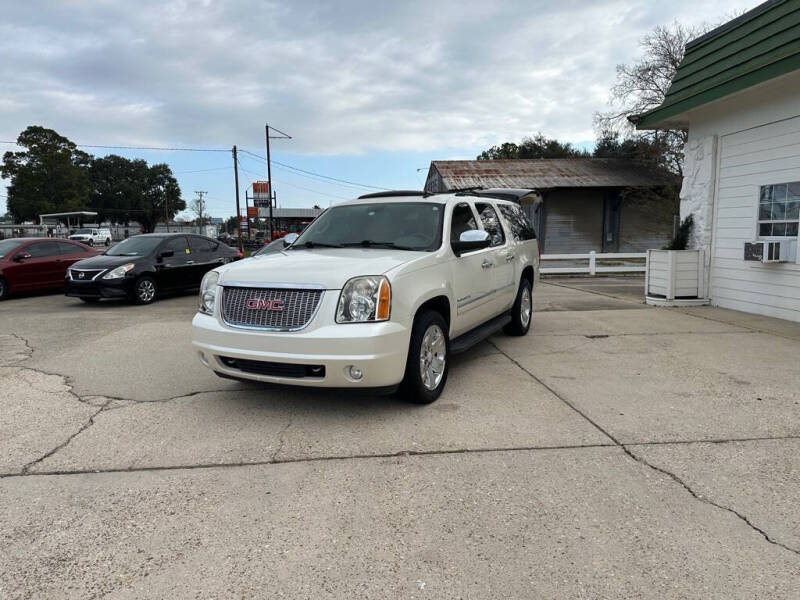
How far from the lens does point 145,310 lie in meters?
10.6

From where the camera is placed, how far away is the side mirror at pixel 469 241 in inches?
201

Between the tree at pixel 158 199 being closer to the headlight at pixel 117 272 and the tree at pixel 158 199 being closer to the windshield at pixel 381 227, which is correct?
the headlight at pixel 117 272

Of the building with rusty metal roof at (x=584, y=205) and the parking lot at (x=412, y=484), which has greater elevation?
the building with rusty metal roof at (x=584, y=205)

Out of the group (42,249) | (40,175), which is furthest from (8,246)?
(40,175)

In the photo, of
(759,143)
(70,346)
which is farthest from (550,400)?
(759,143)

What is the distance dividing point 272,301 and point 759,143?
8864 millimetres

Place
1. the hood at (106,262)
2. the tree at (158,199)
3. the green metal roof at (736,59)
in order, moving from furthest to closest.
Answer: the tree at (158,199)
the hood at (106,262)
the green metal roof at (736,59)

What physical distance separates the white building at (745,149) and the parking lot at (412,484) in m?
3.76

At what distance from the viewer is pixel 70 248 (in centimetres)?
1383

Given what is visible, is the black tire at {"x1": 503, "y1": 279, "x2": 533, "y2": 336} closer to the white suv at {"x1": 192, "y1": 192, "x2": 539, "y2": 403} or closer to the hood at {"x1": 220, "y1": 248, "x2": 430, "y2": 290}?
the white suv at {"x1": 192, "y1": 192, "x2": 539, "y2": 403}

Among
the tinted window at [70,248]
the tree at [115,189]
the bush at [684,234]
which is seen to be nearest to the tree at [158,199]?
the tree at [115,189]

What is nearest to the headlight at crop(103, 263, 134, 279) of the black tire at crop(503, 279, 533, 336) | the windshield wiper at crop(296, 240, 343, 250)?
the windshield wiper at crop(296, 240, 343, 250)

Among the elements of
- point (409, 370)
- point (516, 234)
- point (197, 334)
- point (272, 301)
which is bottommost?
point (409, 370)

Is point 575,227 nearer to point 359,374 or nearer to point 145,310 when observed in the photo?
point 145,310
